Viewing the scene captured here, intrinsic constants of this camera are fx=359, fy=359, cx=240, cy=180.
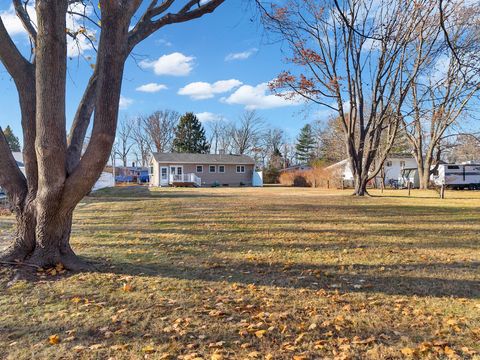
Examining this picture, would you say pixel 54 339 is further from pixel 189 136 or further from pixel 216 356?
pixel 189 136

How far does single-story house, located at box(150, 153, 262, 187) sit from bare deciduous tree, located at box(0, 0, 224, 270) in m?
31.5

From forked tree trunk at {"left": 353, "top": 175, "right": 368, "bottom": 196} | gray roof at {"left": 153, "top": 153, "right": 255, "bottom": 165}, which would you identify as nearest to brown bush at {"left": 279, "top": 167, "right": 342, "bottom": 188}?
gray roof at {"left": 153, "top": 153, "right": 255, "bottom": 165}

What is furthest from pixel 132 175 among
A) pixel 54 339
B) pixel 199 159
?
pixel 54 339

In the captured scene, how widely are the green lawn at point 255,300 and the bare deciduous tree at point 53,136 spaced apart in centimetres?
59

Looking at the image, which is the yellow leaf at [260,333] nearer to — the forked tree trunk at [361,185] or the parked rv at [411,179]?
the forked tree trunk at [361,185]

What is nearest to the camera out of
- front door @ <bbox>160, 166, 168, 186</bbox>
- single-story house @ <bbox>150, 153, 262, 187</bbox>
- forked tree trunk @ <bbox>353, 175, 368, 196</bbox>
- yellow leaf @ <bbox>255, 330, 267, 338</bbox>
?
yellow leaf @ <bbox>255, 330, 267, 338</bbox>

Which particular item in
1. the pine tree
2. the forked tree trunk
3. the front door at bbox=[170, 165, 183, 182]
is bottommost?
the forked tree trunk

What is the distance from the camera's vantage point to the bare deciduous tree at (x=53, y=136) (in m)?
4.29

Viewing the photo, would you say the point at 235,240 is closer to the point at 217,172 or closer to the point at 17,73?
the point at 17,73

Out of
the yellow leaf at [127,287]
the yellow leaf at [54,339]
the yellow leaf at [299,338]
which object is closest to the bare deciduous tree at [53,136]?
the yellow leaf at [127,287]

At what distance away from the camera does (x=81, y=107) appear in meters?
5.28

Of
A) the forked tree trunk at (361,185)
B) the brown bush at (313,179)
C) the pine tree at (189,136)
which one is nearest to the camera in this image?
the forked tree trunk at (361,185)

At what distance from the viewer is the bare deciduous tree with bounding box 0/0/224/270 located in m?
4.29

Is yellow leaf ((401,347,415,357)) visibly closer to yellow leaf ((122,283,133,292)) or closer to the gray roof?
yellow leaf ((122,283,133,292))
